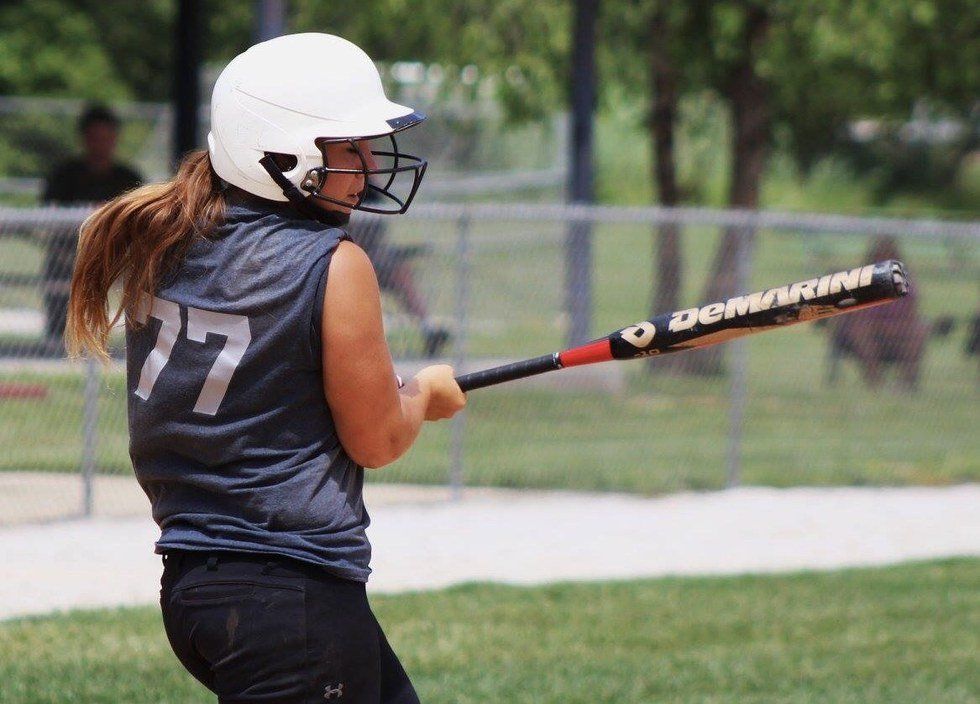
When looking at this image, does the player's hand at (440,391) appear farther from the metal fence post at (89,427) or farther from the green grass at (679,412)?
the green grass at (679,412)

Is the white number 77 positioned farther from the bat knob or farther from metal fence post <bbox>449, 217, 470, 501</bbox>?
metal fence post <bbox>449, 217, 470, 501</bbox>

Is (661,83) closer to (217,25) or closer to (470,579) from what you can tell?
(470,579)

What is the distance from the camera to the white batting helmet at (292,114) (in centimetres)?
271

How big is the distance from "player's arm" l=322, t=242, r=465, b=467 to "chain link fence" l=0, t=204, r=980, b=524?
16.4 ft

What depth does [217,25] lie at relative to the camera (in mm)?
23500

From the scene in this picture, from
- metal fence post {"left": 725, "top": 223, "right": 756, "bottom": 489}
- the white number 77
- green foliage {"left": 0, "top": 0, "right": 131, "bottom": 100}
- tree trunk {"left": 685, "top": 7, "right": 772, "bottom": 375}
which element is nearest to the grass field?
metal fence post {"left": 725, "top": 223, "right": 756, "bottom": 489}

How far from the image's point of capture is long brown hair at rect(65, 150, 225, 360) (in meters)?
2.73

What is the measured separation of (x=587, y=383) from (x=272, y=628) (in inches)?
299

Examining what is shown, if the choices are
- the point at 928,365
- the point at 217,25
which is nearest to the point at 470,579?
the point at 928,365

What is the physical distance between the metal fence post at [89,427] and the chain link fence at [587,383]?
1 cm

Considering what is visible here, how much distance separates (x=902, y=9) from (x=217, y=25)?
1404 centimetres

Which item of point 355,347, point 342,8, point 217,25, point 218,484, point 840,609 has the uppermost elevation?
point 355,347

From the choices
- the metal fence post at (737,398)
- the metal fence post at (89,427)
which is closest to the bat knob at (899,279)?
the metal fence post at (89,427)

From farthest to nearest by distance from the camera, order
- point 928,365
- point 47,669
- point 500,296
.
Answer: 1. point 928,365
2. point 500,296
3. point 47,669
